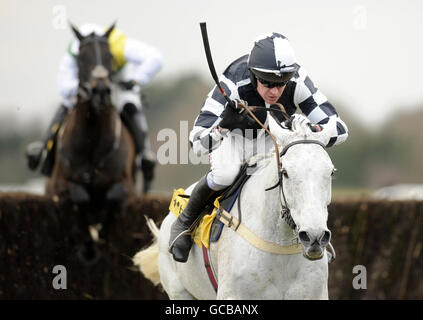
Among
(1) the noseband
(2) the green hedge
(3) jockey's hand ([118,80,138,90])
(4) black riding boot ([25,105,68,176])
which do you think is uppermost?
(3) jockey's hand ([118,80,138,90])

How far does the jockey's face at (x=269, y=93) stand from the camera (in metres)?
4.52

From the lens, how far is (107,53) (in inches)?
354

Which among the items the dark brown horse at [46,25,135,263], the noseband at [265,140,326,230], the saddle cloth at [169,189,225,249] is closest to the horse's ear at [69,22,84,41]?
the dark brown horse at [46,25,135,263]

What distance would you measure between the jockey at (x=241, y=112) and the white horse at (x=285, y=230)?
199mm

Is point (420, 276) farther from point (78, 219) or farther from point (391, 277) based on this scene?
point (78, 219)

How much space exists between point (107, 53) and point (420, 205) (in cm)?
412

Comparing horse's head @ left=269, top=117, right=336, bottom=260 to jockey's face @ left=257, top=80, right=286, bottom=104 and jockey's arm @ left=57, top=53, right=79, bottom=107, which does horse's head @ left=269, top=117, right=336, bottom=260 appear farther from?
jockey's arm @ left=57, top=53, right=79, bottom=107

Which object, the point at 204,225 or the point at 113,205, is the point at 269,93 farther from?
the point at 113,205

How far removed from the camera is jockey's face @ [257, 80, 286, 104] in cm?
452

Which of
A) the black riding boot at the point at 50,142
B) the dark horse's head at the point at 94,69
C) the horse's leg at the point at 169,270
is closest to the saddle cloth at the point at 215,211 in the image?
the horse's leg at the point at 169,270

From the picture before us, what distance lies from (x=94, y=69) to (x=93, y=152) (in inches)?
41.0

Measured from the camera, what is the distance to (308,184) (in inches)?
148

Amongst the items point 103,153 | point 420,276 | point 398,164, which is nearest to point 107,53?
point 103,153

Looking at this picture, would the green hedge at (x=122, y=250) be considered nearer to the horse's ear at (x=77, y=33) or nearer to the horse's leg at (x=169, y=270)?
the horse's ear at (x=77, y=33)
